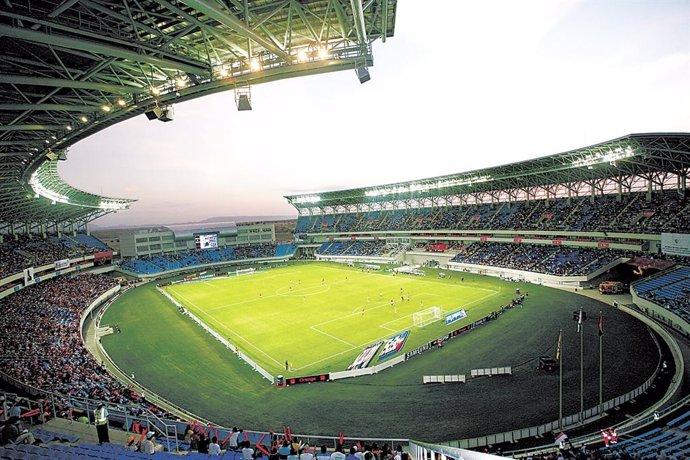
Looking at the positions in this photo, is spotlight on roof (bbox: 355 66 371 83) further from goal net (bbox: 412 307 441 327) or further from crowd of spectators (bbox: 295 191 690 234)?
crowd of spectators (bbox: 295 191 690 234)

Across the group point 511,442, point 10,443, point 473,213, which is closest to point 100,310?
point 10,443

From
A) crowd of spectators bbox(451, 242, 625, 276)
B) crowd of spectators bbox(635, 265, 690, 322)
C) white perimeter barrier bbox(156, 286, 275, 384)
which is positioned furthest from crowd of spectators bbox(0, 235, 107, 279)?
crowd of spectators bbox(635, 265, 690, 322)

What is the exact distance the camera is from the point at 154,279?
235 feet

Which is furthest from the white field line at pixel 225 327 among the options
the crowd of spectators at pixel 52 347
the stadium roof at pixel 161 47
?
the stadium roof at pixel 161 47

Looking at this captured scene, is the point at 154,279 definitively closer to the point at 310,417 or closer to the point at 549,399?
the point at 310,417

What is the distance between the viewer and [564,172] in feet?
189

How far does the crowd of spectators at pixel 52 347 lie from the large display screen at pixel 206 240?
4087 centimetres

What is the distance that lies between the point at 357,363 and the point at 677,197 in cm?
4840

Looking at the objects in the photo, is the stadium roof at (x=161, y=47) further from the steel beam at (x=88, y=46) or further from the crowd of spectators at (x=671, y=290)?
the crowd of spectators at (x=671, y=290)

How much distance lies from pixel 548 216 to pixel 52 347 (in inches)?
2631

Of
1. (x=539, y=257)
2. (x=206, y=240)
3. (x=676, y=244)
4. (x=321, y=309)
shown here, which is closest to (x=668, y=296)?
(x=676, y=244)

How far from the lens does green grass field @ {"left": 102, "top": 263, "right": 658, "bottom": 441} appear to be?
62.2 feet

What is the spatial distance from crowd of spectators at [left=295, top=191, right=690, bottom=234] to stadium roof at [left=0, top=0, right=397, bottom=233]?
4830 cm

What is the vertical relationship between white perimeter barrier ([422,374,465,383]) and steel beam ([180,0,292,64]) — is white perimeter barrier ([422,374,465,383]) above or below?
below
